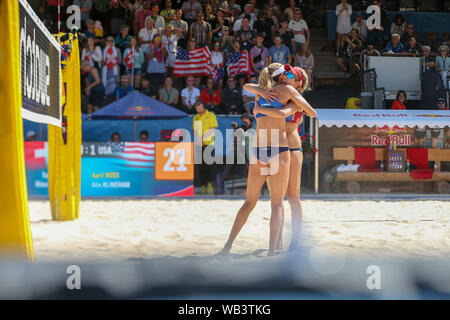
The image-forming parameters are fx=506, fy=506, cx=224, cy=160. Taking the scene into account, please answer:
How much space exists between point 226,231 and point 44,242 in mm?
2097

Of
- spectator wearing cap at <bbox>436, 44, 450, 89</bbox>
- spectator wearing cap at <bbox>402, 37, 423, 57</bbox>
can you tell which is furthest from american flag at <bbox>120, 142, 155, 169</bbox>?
spectator wearing cap at <bbox>436, 44, 450, 89</bbox>

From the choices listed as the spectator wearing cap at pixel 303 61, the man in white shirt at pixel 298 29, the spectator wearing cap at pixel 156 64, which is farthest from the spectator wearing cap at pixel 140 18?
the spectator wearing cap at pixel 303 61

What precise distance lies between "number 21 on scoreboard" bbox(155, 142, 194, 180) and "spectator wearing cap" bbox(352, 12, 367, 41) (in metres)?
7.09

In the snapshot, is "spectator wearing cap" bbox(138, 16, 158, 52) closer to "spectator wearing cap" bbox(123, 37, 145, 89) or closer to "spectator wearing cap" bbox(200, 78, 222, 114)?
"spectator wearing cap" bbox(123, 37, 145, 89)

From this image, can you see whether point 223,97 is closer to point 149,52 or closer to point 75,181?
point 149,52

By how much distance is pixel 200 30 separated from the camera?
13.1m

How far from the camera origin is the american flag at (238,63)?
12.6 m

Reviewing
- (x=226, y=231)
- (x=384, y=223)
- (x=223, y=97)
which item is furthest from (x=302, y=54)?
(x=226, y=231)

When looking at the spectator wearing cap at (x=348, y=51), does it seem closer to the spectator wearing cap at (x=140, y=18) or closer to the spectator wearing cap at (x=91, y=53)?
the spectator wearing cap at (x=140, y=18)

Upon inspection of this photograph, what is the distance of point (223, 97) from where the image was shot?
12.0 metres

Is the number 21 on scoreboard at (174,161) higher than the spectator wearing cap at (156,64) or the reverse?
the reverse

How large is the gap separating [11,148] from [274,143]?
2188 millimetres

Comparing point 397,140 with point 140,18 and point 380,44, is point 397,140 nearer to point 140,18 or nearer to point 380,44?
point 380,44

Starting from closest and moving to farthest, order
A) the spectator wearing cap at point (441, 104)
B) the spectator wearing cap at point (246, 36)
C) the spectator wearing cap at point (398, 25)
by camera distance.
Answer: the spectator wearing cap at point (441, 104) < the spectator wearing cap at point (246, 36) < the spectator wearing cap at point (398, 25)
